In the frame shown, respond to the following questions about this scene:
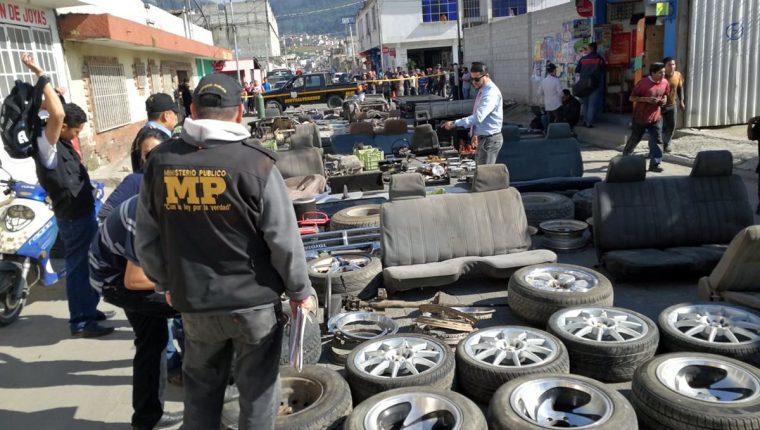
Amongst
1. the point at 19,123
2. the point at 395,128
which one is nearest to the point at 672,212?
the point at 19,123

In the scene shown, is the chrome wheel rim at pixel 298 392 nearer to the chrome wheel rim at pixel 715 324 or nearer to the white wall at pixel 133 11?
the chrome wheel rim at pixel 715 324

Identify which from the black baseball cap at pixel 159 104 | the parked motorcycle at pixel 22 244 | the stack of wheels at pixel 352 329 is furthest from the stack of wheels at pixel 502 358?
the parked motorcycle at pixel 22 244

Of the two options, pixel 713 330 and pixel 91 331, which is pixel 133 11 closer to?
pixel 91 331

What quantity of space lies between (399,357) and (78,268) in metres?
3.00

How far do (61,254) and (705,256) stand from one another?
6797 millimetres

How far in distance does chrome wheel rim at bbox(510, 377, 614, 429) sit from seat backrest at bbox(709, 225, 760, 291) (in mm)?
1927

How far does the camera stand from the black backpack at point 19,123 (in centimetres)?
497

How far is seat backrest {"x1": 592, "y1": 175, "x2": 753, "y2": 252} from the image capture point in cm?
586

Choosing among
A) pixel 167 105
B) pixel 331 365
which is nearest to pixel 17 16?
pixel 167 105

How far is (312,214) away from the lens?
316 inches

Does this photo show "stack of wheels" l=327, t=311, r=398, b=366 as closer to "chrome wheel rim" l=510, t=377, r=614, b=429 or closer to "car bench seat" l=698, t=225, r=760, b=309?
"chrome wheel rim" l=510, t=377, r=614, b=429

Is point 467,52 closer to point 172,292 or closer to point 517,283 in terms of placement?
point 517,283

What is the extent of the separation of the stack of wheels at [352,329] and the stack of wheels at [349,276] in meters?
0.52

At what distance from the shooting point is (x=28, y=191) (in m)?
6.09
